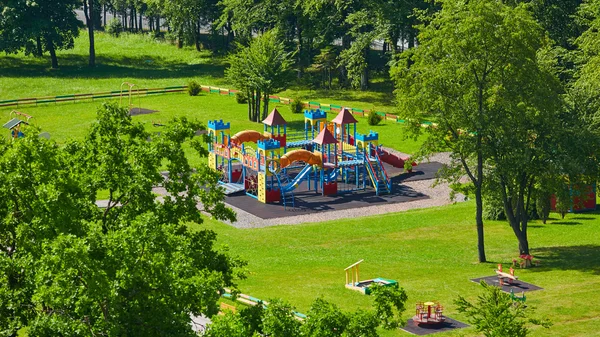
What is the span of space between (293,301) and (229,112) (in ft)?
145

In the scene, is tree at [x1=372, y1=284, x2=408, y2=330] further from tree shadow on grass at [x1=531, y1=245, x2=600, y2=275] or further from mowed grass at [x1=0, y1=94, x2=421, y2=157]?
mowed grass at [x1=0, y1=94, x2=421, y2=157]

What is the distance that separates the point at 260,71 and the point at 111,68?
2994 cm

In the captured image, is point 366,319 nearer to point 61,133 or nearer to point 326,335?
point 326,335

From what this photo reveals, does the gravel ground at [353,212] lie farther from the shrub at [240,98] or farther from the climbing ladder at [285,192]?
the shrub at [240,98]

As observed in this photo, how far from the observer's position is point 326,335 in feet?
77.1

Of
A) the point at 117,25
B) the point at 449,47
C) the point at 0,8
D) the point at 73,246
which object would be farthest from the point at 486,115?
the point at 117,25

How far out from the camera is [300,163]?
64.2 metres

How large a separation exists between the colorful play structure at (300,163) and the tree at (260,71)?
10.7 m

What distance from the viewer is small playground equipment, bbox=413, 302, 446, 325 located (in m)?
35.2

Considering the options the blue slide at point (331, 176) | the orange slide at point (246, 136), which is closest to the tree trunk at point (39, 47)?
the orange slide at point (246, 136)

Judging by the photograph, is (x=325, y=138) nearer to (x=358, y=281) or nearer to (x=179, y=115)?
(x=358, y=281)

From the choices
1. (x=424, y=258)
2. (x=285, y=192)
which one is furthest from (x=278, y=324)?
(x=285, y=192)

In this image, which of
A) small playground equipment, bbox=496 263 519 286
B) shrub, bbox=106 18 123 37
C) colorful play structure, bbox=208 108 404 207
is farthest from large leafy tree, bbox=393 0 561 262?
shrub, bbox=106 18 123 37

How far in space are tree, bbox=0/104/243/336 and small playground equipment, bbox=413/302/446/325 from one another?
9313mm
